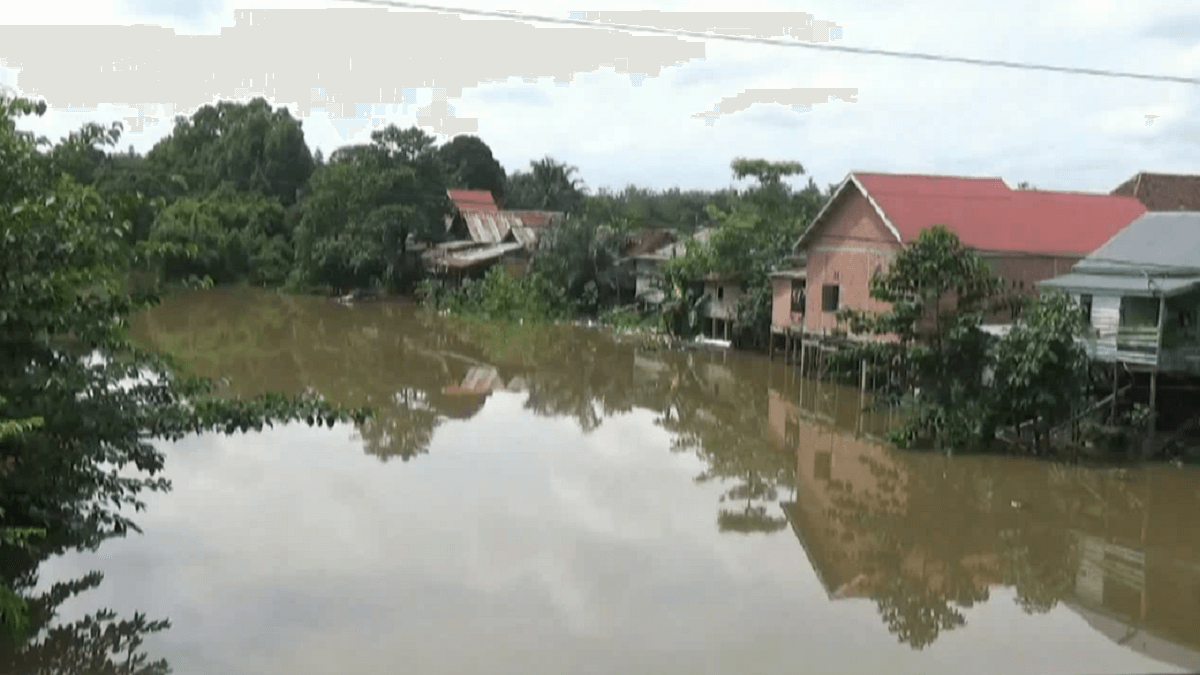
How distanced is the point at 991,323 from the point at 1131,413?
3.25 metres

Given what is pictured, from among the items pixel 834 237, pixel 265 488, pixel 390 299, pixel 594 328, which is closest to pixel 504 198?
pixel 390 299

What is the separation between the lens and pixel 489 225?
40844mm

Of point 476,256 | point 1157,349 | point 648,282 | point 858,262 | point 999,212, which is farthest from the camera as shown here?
point 476,256

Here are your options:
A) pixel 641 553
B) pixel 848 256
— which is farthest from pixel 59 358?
pixel 848 256

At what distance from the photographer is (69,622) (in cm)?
782

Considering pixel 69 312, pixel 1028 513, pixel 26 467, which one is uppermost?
pixel 69 312

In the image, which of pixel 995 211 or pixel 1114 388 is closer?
pixel 1114 388

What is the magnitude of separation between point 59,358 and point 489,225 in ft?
109

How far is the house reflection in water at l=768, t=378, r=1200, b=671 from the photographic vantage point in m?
9.01

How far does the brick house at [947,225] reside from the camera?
64.3ft

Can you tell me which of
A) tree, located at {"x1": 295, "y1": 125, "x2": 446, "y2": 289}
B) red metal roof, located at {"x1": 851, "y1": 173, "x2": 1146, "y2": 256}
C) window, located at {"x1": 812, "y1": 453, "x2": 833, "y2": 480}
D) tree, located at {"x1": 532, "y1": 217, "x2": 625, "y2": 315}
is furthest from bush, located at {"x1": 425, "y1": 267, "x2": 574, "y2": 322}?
window, located at {"x1": 812, "y1": 453, "x2": 833, "y2": 480}

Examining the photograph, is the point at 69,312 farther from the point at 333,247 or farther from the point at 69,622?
the point at 333,247

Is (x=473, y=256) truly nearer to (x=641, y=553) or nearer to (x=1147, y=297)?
(x=1147, y=297)

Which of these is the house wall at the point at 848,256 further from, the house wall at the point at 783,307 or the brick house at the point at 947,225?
the house wall at the point at 783,307
